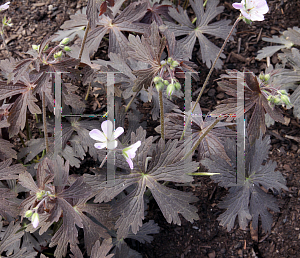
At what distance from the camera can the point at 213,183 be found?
101 inches

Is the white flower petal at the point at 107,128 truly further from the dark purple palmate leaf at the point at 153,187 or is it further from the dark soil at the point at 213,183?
the dark soil at the point at 213,183

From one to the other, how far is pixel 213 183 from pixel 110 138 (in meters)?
1.29

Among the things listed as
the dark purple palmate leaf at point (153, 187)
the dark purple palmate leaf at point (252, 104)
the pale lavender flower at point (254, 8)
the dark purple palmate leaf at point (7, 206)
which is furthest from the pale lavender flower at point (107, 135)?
the pale lavender flower at point (254, 8)

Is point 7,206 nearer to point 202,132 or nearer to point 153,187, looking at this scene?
point 153,187

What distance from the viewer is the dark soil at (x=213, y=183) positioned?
7.75 feet

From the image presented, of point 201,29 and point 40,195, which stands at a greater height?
point 201,29

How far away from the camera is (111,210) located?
1.79 m

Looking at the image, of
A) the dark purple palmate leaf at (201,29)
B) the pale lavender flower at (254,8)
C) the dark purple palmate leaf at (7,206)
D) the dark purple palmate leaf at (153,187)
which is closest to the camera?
the pale lavender flower at (254,8)

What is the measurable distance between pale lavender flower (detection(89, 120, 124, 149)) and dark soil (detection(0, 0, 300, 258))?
1.05m

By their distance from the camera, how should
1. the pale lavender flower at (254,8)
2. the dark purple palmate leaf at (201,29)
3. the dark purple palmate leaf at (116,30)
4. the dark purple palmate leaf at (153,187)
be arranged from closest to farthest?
1. the pale lavender flower at (254,8)
2. the dark purple palmate leaf at (153,187)
3. the dark purple palmate leaf at (116,30)
4. the dark purple palmate leaf at (201,29)

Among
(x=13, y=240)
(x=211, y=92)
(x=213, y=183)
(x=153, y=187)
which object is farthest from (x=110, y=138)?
(x=211, y=92)

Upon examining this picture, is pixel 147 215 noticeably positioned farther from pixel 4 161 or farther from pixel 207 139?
pixel 4 161

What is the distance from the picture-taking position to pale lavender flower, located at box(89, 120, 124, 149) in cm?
157

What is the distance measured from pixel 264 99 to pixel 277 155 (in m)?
1.21
